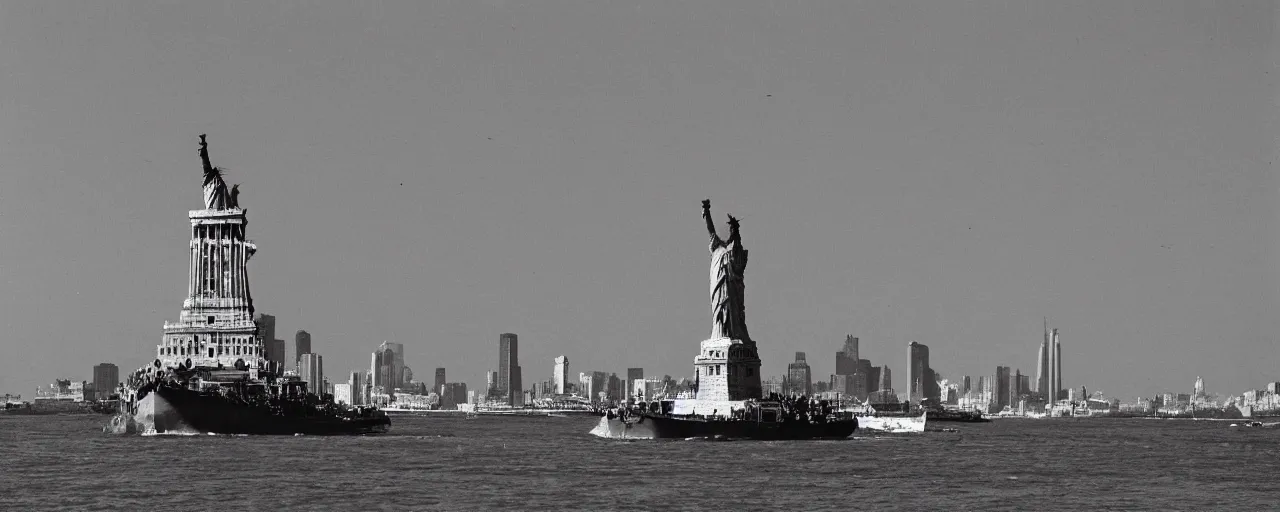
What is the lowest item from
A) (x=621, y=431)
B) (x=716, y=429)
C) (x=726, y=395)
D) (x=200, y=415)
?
(x=621, y=431)

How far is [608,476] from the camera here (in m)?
116

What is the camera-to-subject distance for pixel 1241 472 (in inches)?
5325

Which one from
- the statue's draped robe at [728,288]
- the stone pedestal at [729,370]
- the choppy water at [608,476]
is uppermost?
the statue's draped robe at [728,288]

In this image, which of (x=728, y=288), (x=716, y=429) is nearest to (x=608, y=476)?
(x=716, y=429)

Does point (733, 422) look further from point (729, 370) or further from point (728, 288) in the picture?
point (728, 288)

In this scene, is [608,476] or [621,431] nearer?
[608,476]

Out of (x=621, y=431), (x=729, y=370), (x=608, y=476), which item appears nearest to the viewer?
(x=608, y=476)

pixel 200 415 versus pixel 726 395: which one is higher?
pixel 726 395

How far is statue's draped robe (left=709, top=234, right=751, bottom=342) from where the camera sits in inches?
7037

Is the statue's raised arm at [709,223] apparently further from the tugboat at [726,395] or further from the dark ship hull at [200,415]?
the dark ship hull at [200,415]

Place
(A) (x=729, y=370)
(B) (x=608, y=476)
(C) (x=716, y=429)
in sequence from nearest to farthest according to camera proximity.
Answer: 1. (B) (x=608, y=476)
2. (C) (x=716, y=429)
3. (A) (x=729, y=370)

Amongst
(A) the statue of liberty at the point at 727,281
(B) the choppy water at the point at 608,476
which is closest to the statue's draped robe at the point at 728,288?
(A) the statue of liberty at the point at 727,281

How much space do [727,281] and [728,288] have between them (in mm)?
714

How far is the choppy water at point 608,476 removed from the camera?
96.0 m
